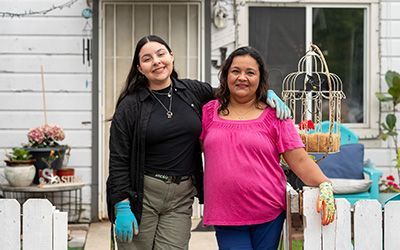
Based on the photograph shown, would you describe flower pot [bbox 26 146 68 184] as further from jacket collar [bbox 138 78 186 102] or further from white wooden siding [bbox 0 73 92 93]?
jacket collar [bbox 138 78 186 102]

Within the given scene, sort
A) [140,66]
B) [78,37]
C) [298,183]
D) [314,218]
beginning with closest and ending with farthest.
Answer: [314,218] → [140,66] → [298,183] → [78,37]

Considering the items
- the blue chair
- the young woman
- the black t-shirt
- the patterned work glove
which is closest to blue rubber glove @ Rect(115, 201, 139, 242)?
the black t-shirt

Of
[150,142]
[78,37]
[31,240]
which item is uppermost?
[78,37]

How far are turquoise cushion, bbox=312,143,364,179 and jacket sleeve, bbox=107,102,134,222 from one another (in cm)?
350

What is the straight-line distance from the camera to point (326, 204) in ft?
10.5

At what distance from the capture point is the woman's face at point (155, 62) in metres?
3.47

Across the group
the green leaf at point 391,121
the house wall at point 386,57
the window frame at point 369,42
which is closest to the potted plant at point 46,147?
the window frame at point 369,42

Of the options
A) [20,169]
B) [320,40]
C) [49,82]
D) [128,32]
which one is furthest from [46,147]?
[320,40]

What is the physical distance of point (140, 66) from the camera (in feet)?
11.5

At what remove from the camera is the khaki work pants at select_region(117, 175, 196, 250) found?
345cm

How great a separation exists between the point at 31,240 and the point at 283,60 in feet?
13.8

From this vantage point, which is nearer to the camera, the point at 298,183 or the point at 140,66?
the point at 140,66

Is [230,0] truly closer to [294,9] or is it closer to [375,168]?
[294,9]

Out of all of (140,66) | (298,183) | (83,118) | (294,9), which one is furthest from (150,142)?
(294,9)
